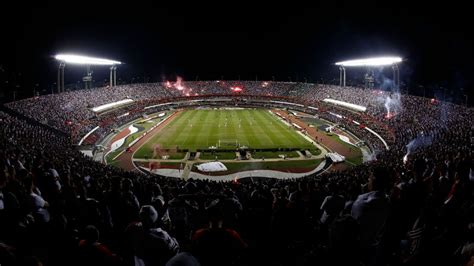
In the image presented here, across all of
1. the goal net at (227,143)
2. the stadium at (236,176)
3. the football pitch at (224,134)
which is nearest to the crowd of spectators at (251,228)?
the stadium at (236,176)

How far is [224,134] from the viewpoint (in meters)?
54.7

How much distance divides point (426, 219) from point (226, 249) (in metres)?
3.76

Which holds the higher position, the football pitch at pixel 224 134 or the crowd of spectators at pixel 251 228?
the crowd of spectators at pixel 251 228

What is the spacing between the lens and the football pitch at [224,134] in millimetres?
47203

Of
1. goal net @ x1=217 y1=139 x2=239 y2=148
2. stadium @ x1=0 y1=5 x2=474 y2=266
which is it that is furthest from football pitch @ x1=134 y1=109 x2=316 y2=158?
stadium @ x1=0 y1=5 x2=474 y2=266

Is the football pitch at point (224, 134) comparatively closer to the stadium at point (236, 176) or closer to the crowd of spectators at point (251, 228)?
the stadium at point (236, 176)

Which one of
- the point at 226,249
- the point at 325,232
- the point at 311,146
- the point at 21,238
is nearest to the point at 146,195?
the point at 21,238

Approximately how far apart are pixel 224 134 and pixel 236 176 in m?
19.8

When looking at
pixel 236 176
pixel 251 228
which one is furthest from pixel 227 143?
pixel 251 228

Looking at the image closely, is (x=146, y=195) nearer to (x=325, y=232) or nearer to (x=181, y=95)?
(x=325, y=232)

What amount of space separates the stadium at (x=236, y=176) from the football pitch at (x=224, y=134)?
32 cm

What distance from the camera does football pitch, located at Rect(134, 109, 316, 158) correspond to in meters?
47.2

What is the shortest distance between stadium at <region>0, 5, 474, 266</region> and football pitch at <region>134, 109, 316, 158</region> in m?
0.32

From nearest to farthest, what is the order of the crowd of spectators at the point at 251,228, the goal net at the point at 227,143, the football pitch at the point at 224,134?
the crowd of spectators at the point at 251,228, the goal net at the point at 227,143, the football pitch at the point at 224,134
